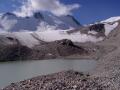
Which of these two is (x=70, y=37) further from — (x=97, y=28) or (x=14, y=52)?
(x=14, y=52)

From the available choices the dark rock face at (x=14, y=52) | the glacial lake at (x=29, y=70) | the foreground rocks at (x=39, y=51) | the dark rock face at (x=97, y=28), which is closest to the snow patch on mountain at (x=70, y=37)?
the dark rock face at (x=97, y=28)

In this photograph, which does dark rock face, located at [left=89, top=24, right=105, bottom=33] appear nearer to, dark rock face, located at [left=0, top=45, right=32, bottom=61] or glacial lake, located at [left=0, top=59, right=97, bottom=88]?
dark rock face, located at [left=0, top=45, right=32, bottom=61]

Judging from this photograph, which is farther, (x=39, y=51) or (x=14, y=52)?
(x=39, y=51)

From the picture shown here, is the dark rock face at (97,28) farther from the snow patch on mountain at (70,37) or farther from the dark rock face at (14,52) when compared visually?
the dark rock face at (14,52)

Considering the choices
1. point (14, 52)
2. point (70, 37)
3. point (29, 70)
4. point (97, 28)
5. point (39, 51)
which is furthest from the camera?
point (70, 37)

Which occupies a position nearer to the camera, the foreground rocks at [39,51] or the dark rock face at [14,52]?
the dark rock face at [14,52]

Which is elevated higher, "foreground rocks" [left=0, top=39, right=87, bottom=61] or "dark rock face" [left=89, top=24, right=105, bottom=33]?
"dark rock face" [left=89, top=24, right=105, bottom=33]

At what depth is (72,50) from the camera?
100062mm

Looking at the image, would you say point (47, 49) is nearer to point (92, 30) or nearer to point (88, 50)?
point (88, 50)

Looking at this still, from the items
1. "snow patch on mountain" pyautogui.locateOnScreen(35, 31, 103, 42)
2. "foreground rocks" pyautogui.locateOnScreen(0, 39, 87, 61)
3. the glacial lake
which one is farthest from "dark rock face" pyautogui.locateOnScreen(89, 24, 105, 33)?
the glacial lake

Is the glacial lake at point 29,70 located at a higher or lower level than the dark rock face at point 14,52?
lower

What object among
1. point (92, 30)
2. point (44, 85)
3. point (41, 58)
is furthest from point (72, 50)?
point (44, 85)

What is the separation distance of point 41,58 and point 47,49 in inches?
342

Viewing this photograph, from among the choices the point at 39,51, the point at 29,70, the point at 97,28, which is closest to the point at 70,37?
the point at 97,28
